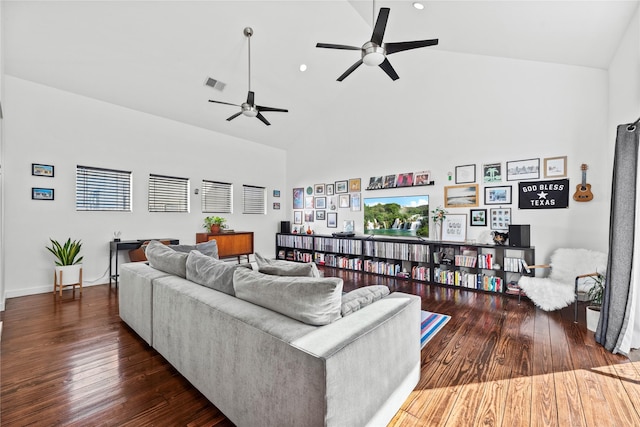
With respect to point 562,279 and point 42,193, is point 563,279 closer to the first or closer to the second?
point 562,279

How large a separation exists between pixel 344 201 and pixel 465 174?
2.55 metres

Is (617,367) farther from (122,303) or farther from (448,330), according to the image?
(122,303)

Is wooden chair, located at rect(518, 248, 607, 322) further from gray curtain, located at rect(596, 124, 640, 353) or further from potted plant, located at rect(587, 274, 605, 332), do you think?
gray curtain, located at rect(596, 124, 640, 353)

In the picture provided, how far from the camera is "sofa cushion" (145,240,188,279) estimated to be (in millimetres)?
2455

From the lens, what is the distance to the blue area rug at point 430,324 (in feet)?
9.00

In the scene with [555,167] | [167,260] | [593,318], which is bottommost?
[593,318]

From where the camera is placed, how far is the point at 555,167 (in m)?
4.04

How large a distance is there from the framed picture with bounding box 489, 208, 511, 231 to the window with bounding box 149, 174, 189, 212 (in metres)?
5.79

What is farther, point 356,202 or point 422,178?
point 356,202

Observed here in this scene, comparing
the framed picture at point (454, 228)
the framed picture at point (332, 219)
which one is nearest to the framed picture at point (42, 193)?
the framed picture at point (332, 219)

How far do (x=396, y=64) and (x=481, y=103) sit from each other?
176 cm

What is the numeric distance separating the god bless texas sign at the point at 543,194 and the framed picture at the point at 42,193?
7.23 m

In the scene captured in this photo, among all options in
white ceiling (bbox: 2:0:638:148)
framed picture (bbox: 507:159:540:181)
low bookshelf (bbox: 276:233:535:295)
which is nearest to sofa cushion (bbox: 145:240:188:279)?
white ceiling (bbox: 2:0:638:148)

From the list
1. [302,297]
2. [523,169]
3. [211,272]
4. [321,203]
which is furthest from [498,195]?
[211,272]
